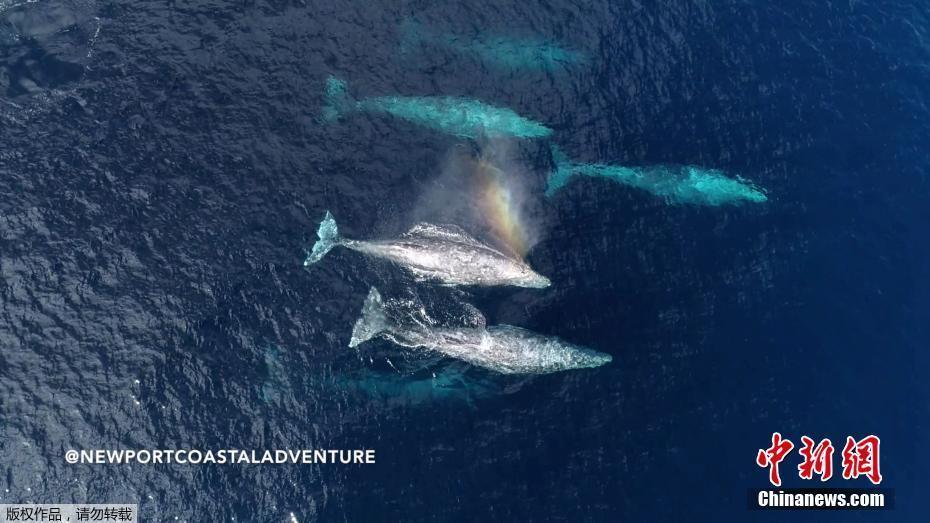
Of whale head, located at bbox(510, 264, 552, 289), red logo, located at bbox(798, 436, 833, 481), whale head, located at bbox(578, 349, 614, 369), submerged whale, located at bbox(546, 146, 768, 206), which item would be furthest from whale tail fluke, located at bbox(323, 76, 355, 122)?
red logo, located at bbox(798, 436, 833, 481)

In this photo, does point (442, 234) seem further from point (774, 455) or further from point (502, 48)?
point (774, 455)

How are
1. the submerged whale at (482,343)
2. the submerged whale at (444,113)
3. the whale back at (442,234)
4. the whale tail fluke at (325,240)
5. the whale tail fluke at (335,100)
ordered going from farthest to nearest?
1. the submerged whale at (444,113)
2. the whale tail fluke at (335,100)
3. the whale back at (442,234)
4. the whale tail fluke at (325,240)
5. the submerged whale at (482,343)

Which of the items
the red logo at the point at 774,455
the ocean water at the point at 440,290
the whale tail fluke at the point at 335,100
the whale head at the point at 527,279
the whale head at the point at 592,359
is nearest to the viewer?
the ocean water at the point at 440,290

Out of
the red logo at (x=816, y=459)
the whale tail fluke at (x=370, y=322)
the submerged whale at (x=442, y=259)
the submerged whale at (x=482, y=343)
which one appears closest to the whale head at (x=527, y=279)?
the submerged whale at (x=442, y=259)

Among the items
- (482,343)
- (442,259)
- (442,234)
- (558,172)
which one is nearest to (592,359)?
(482,343)

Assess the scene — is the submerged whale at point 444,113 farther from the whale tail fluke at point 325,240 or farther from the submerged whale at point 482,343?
the submerged whale at point 482,343

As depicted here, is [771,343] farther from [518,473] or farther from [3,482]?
[3,482]
